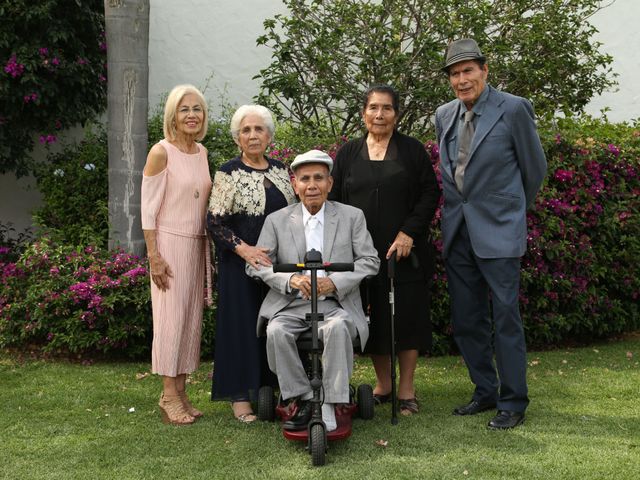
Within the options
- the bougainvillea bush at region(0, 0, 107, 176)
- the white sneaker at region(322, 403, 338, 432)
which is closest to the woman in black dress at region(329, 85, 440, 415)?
the white sneaker at region(322, 403, 338, 432)

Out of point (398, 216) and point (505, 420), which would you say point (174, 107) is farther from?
point (505, 420)

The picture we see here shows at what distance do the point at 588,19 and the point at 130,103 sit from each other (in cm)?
536

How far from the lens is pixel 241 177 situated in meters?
5.07

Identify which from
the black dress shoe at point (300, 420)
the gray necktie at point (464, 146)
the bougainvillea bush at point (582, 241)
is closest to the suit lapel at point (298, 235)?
the black dress shoe at point (300, 420)

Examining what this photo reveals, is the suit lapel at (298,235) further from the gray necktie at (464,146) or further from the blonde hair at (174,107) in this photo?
the gray necktie at (464,146)

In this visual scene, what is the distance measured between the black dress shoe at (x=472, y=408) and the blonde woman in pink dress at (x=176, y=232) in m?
1.63

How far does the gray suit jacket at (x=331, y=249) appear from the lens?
4.87 m

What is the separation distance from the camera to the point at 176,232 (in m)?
5.02

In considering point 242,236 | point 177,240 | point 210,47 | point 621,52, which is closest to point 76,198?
point 210,47

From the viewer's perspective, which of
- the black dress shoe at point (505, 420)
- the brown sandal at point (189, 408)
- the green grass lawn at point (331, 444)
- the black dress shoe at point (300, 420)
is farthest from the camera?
the brown sandal at point (189, 408)

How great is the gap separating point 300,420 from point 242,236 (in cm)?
118

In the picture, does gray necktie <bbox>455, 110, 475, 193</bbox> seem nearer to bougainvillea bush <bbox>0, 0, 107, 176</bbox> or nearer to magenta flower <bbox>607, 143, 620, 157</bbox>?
magenta flower <bbox>607, 143, 620, 157</bbox>

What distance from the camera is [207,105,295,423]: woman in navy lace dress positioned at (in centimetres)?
502

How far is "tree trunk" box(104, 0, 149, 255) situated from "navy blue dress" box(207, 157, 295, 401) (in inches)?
88.0
